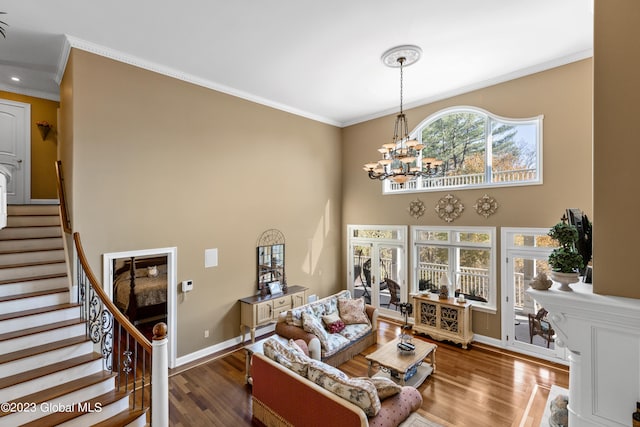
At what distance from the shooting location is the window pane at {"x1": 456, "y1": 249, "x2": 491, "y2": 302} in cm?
569

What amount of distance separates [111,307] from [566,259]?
420 centimetres

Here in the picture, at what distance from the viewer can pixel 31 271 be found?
12.7ft

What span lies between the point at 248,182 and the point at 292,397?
4108mm

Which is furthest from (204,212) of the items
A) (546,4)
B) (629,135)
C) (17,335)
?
(546,4)

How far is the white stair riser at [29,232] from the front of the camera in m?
4.18

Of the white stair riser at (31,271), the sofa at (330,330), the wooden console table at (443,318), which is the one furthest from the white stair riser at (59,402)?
the wooden console table at (443,318)

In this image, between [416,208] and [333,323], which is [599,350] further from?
[416,208]

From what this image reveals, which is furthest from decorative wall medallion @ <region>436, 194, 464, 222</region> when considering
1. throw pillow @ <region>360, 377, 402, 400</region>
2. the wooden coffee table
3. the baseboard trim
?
the baseboard trim

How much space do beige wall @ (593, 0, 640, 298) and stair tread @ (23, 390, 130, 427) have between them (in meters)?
4.39

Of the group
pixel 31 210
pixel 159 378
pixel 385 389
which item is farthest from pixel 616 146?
pixel 31 210

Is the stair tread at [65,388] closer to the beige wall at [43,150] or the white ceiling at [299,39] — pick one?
the white ceiling at [299,39]

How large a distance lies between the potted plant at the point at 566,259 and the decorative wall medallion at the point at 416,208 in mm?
4470

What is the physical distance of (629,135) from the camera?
67.8 inches

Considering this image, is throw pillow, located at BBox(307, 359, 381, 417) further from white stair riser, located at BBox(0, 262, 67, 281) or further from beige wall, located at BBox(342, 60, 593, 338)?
beige wall, located at BBox(342, 60, 593, 338)
